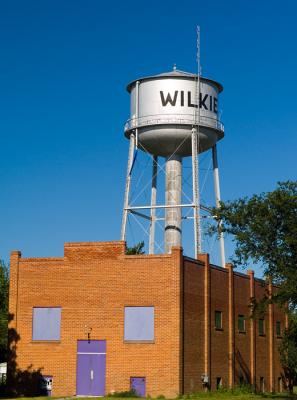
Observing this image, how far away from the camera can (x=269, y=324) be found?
6519 cm

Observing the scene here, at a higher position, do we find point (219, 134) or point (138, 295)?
point (219, 134)

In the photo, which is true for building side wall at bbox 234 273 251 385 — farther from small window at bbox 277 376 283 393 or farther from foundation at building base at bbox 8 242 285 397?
small window at bbox 277 376 283 393

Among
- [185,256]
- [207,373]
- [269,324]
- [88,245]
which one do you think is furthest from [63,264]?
[269,324]

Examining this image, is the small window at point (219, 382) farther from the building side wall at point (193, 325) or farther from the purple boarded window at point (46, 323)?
the purple boarded window at point (46, 323)

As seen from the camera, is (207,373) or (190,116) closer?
(207,373)

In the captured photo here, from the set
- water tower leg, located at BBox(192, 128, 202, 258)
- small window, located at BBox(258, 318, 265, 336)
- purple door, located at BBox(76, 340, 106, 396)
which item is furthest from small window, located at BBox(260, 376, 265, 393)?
purple door, located at BBox(76, 340, 106, 396)

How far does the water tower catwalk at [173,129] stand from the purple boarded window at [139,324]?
28.1 ft

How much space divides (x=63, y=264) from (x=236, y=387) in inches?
538

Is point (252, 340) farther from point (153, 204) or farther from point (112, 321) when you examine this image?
point (112, 321)

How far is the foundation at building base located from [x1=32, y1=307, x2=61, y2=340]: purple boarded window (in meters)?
0.06

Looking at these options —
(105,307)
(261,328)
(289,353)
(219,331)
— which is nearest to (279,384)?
(261,328)

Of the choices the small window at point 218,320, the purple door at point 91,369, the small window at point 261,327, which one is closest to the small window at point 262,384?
the small window at point 261,327

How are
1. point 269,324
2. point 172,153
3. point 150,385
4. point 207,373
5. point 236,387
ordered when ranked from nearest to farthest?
point 150,385
point 207,373
point 236,387
point 172,153
point 269,324

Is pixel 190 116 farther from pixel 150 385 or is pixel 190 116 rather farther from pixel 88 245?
pixel 150 385
